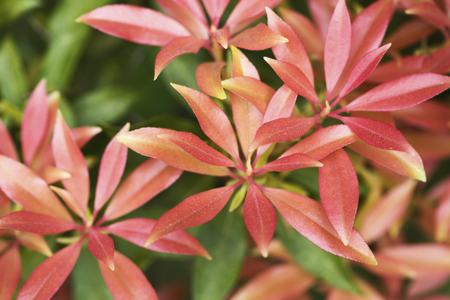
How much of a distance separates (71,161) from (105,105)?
0.63 ft

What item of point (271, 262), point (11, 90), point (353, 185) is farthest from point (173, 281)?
point (353, 185)

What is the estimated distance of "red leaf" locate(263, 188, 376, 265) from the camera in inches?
20.9

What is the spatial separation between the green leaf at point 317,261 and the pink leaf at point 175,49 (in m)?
0.27

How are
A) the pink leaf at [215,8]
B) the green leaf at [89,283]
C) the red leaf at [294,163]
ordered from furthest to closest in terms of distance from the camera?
1. the green leaf at [89,283]
2. the pink leaf at [215,8]
3. the red leaf at [294,163]

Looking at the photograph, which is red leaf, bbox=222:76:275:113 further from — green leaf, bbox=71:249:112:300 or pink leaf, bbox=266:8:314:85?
green leaf, bbox=71:249:112:300

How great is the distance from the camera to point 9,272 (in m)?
0.64

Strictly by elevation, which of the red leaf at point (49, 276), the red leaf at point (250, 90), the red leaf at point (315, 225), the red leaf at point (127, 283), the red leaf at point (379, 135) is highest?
the red leaf at point (250, 90)

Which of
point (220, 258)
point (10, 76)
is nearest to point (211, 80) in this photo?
point (220, 258)

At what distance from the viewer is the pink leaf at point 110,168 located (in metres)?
0.60

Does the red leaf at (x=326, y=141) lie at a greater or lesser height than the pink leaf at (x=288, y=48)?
lesser

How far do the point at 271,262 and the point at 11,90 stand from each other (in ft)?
1.45

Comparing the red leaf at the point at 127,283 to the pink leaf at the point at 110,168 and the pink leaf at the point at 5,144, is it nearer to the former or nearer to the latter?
the pink leaf at the point at 110,168

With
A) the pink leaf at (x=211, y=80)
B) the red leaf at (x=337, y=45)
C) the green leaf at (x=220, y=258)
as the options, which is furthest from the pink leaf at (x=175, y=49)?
the green leaf at (x=220, y=258)

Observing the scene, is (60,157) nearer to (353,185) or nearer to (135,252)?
(135,252)
